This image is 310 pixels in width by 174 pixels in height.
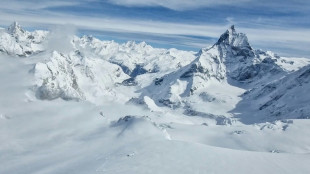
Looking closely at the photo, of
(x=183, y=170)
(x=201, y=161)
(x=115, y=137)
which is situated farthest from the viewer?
(x=115, y=137)

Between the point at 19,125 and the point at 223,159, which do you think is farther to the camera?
the point at 19,125

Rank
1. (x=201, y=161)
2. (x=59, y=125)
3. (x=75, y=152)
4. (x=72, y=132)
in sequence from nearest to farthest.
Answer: (x=201, y=161), (x=75, y=152), (x=72, y=132), (x=59, y=125)

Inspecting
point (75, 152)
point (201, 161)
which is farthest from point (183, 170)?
point (75, 152)

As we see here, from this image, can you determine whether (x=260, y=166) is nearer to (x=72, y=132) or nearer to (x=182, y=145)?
(x=182, y=145)

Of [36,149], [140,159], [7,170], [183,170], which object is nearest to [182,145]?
[140,159]

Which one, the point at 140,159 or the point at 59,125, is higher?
the point at 140,159

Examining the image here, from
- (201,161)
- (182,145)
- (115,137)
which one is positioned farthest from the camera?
(115,137)

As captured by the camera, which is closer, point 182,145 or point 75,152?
point 182,145

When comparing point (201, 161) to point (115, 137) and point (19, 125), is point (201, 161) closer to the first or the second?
point (115, 137)

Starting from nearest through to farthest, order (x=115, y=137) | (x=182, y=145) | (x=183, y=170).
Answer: (x=183, y=170)
(x=182, y=145)
(x=115, y=137)
